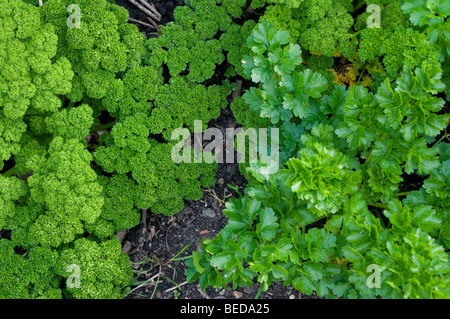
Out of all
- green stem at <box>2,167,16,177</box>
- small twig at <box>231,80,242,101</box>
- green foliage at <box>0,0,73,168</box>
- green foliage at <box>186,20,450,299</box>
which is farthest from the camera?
small twig at <box>231,80,242,101</box>

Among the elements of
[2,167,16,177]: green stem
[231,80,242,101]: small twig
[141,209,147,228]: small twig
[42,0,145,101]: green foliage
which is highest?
[42,0,145,101]: green foliage

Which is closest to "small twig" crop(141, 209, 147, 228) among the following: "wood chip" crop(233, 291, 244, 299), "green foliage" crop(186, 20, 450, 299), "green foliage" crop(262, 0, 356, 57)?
"green foliage" crop(186, 20, 450, 299)

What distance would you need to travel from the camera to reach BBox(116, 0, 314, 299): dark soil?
129 inches

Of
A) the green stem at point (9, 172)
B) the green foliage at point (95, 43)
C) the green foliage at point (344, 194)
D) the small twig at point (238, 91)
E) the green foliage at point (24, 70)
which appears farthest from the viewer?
the small twig at point (238, 91)

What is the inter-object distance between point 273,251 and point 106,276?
1.21 meters

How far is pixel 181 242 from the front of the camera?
3.44 metres

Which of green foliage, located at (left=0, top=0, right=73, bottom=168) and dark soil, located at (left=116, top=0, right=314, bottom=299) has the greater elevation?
green foliage, located at (left=0, top=0, right=73, bottom=168)

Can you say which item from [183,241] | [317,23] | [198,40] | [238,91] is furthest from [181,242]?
[317,23]

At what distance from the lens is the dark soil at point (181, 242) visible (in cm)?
329

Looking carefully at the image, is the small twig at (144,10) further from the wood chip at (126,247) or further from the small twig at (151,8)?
the wood chip at (126,247)

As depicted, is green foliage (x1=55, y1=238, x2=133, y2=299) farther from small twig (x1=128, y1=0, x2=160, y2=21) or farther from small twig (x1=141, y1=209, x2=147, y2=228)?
small twig (x1=128, y1=0, x2=160, y2=21)

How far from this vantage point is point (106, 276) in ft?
9.64

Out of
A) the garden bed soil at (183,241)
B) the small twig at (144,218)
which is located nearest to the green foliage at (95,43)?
the garden bed soil at (183,241)
